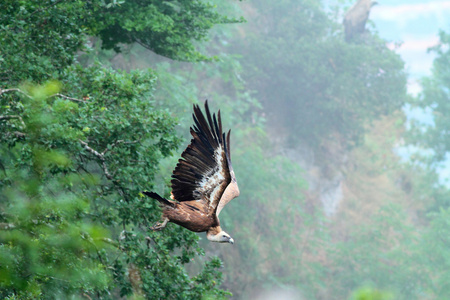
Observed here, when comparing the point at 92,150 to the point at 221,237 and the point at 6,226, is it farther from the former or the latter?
the point at 221,237

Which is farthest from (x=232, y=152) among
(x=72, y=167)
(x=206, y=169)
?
(x=206, y=169)

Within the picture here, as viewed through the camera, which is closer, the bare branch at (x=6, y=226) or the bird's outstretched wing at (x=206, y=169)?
the bird's outstretched wing at (x=206, y=169)

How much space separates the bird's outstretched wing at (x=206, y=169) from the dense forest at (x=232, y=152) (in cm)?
107

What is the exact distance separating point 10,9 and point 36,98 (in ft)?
5.38

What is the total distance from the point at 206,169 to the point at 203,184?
16 centimetres

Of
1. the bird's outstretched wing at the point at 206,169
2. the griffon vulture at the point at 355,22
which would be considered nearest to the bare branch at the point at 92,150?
the bird's outstretched wing at the point at 206,169

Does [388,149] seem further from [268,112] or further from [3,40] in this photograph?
[3,40]

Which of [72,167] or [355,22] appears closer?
[72,167]

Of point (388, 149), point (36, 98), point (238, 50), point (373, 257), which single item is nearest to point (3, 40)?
point (36, 98)

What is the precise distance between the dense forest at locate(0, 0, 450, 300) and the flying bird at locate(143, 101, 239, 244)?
952 mm

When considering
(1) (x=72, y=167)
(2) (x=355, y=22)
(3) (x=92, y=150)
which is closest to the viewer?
(1) (x=72, y=167)

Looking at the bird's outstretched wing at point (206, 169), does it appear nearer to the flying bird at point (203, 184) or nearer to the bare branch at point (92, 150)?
the flying bird at point (203, 184)

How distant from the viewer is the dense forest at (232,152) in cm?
599

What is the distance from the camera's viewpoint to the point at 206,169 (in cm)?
537
